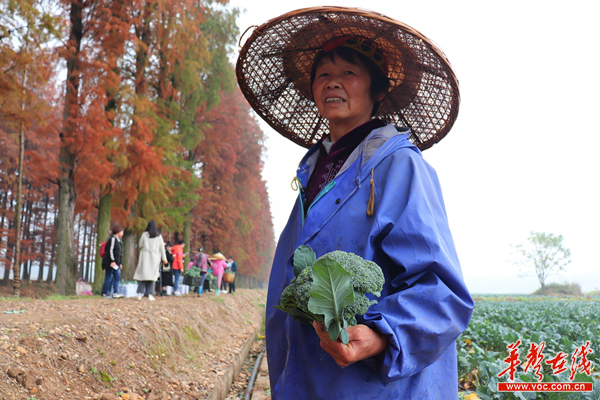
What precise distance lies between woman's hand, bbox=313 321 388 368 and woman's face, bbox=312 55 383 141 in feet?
3.00

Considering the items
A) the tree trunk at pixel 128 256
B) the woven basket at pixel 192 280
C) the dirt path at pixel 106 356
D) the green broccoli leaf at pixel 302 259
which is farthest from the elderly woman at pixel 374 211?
the woven basket at pixel 192 280

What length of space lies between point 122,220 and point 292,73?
38.0 feet

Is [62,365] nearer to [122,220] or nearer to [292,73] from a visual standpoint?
[292,73]

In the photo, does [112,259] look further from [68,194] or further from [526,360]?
[526,360]

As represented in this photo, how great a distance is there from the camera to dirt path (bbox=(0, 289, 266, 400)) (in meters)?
3.47

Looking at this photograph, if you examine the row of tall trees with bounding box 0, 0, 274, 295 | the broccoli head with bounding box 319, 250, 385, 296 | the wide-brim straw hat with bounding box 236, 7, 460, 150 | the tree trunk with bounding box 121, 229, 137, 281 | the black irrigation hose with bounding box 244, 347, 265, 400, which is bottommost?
the black irrigation hose with bounding box 244, 347, 265, 400

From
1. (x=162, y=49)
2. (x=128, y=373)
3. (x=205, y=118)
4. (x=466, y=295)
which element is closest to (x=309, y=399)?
(x=466, y=295)

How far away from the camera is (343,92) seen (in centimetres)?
175

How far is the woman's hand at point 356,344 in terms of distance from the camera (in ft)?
3.59

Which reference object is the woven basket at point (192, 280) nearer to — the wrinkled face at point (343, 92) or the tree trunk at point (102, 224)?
the tree trunk at point (102, 224)

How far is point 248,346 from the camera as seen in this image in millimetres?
8484

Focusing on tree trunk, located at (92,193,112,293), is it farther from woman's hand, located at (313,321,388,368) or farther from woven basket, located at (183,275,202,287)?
woman's hand, located at (313,321,388,368)

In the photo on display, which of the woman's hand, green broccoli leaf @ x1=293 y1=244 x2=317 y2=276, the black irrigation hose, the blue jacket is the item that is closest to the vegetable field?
the black irrigation hose

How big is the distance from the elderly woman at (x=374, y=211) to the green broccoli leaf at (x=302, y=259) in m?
0.18
